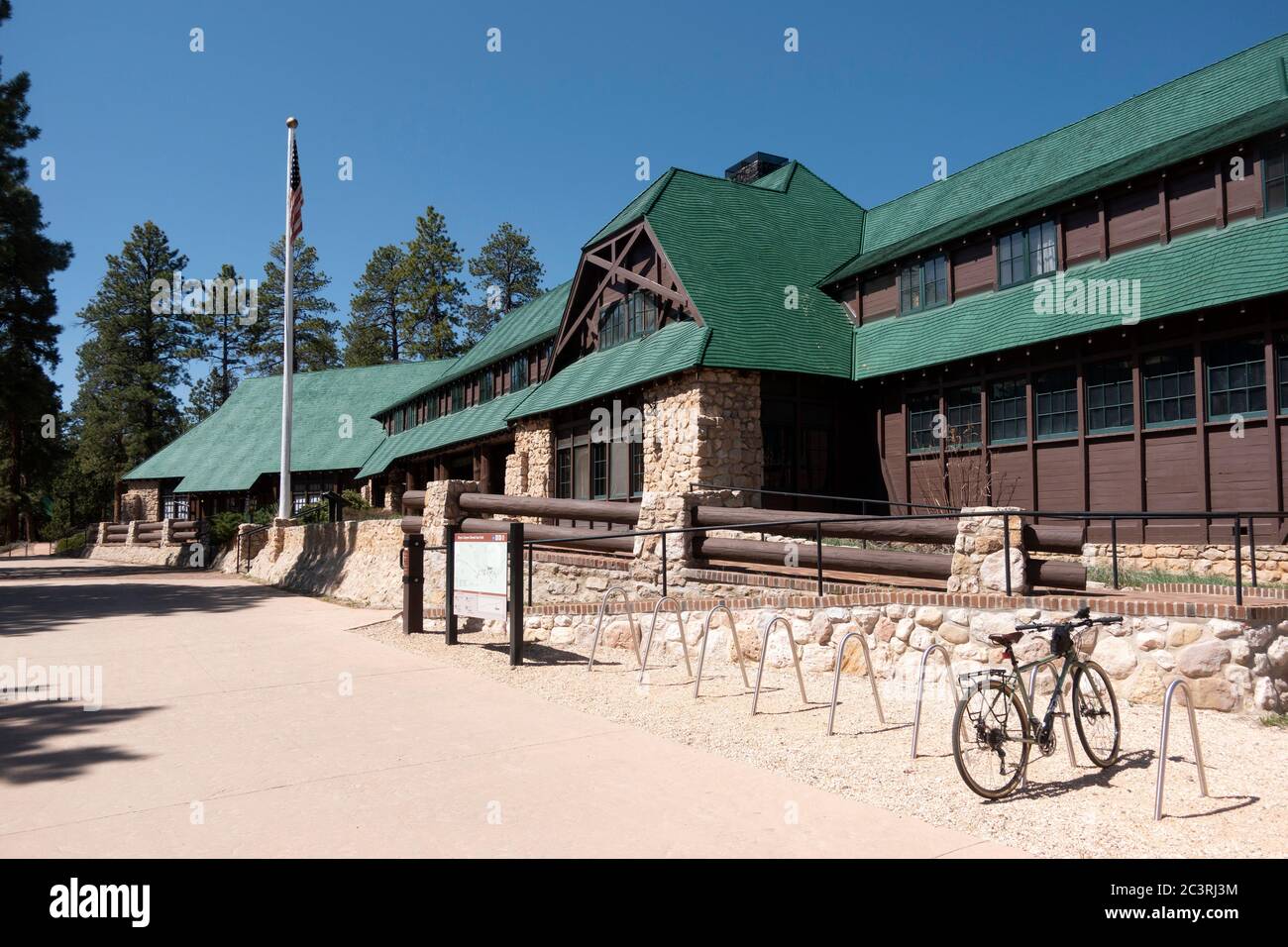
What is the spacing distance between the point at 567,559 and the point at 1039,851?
11.1m

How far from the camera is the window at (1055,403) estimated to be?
47.7 ft

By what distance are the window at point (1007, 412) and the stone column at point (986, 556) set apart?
721 centimetres

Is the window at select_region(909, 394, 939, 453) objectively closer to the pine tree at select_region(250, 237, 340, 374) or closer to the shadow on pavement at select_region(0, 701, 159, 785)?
the shadow on pavement at select_region(0, 701, 159, 785)

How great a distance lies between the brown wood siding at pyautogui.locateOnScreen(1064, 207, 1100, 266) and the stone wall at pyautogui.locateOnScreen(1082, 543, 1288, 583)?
5.18 meters

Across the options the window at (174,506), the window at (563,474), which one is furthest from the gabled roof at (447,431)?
the window at (174,506)

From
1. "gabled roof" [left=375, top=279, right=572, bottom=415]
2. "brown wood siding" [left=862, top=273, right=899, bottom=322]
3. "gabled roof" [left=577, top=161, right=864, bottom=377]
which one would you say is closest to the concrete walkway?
"gabled roof" [left=577, top=161, right=864, bottom=377]

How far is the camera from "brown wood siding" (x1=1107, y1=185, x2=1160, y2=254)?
1412cm

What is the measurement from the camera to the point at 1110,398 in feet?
45.9

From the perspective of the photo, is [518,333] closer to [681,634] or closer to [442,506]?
[442,506]

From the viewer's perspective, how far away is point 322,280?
61719 millimetres

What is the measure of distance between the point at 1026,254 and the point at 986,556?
9813 mm

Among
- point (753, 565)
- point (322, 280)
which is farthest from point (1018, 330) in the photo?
point (322, 280)

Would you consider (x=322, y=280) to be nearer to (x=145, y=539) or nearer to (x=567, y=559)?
(x=145, y=539)

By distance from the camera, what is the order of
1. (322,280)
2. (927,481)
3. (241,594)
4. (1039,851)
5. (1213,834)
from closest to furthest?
(1039,851) → (1213,834) → (927,481) → (241,594) → (322,280)
